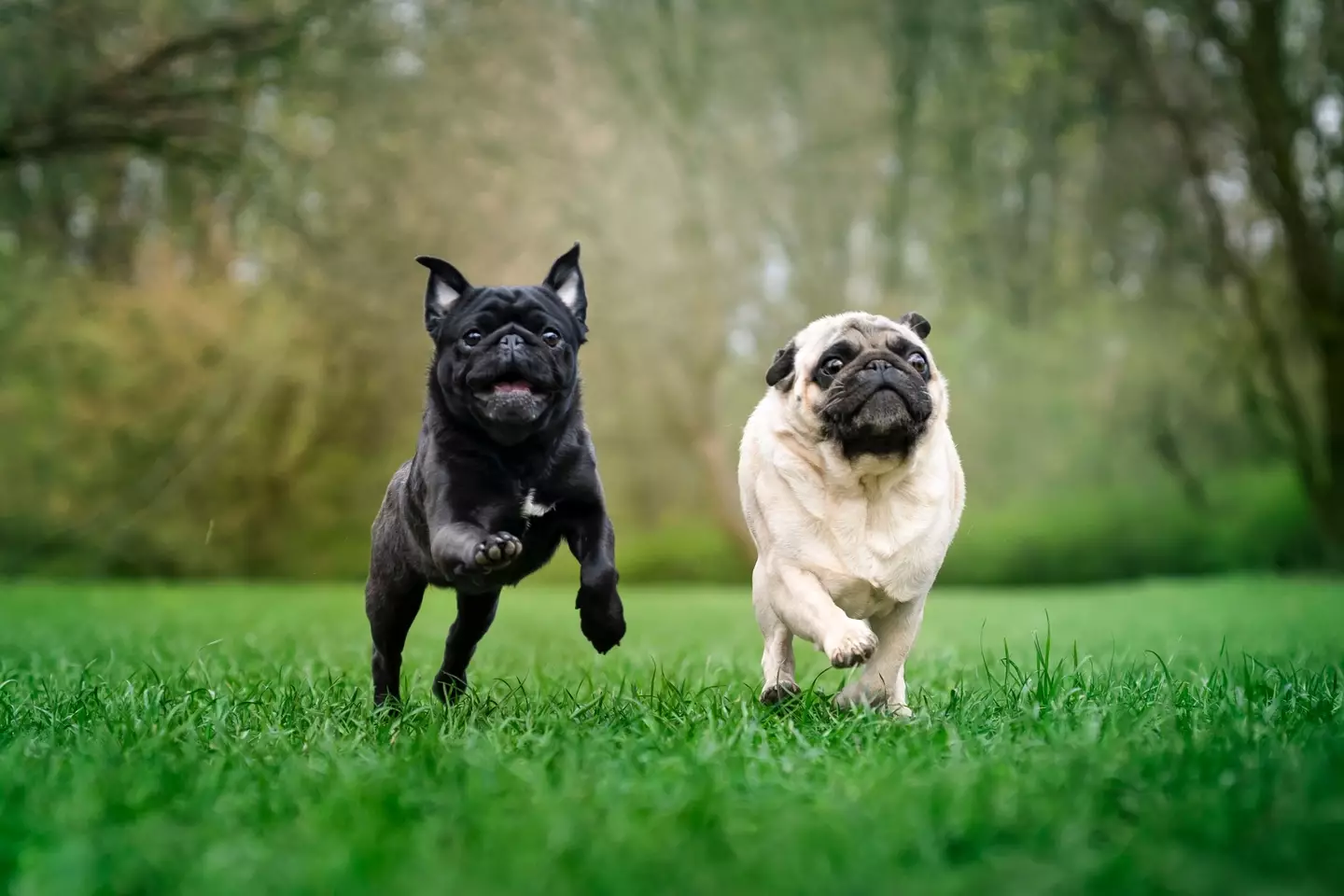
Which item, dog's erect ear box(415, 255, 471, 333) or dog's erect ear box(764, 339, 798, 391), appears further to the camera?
dog's erect ear box(764, 339, 798, 391)

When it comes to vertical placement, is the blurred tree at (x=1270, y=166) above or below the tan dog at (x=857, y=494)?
above

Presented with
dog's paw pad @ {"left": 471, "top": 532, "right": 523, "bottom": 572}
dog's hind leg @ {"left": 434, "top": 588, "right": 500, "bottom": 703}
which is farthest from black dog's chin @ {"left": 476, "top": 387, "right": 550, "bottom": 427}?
dog's hind leg @ {"left": 434, "top": 588, "right": 500, "bottom": 703}

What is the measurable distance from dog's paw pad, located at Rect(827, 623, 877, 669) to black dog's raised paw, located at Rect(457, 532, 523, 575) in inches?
37.6

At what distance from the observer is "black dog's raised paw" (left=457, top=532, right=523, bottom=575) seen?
10.5 ft

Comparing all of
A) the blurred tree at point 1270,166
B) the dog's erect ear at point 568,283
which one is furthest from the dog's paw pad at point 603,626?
the blurred tree at point 1270,166

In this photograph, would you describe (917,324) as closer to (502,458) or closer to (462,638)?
(502,458)

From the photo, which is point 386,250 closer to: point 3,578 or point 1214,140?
point 3,578

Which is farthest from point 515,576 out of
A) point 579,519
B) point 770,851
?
point 770,851

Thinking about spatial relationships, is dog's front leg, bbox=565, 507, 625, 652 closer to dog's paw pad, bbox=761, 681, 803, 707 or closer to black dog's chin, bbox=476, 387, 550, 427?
black dog's chin, bbox=476, 387, 550, 427

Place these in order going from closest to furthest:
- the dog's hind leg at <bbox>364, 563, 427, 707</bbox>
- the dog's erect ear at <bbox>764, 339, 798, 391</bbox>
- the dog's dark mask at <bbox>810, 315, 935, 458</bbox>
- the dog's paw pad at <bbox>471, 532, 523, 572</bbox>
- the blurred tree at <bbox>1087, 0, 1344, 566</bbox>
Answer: the dog's paw pad at <bbox>471, 532, 523, 572</bbox>
the dog's dark mask at <bbox>810, 315, 935, 458</bbox>
the dog's hind leg at <bbox>364, 563, 427, 707</bbox>
the dog's erect ear at <bbox>764, 339, 798, 391</bbox>
the blurred tree at <bbox>1087, 0, 1344, 566</bbox>

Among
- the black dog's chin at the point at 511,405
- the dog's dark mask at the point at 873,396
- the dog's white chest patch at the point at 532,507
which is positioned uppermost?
the dog's dark mask at the point at 873,396

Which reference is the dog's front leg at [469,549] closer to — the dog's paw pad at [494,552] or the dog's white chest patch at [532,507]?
the dog's paw pad at [494,552]

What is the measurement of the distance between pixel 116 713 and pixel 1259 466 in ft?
43.6

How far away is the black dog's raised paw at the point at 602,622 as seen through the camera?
137 inches
